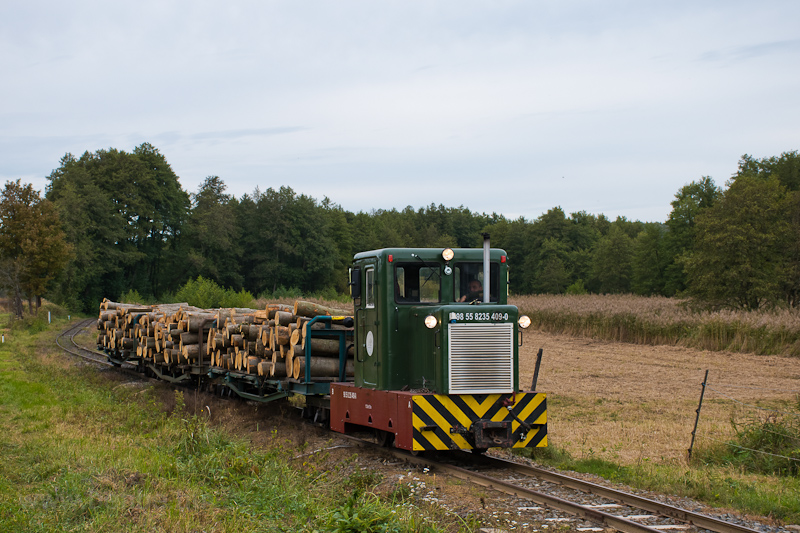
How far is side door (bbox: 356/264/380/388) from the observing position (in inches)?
424

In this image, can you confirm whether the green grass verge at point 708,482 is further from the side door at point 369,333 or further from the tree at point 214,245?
the tree at point 214,245

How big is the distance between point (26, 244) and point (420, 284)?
3783 cm

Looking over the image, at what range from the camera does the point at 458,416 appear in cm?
969

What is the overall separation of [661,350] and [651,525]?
66.6 feet

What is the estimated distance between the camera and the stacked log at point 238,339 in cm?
1313

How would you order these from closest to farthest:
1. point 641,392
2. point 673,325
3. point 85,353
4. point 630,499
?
point 630,499 → point 641,392 → point 673,325 → point 85,353

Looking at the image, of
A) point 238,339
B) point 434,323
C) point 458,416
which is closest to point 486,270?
point 434,323

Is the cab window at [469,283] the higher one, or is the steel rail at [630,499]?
the cab window at [469,283]

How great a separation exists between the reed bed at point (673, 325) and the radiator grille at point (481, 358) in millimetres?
17738

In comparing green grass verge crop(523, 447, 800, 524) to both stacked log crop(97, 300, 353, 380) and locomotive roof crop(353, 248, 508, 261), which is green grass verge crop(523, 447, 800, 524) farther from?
stacked log crop(97, 300, 353, 380)

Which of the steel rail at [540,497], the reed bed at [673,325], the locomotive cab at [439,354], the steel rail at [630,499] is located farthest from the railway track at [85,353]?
the reed bed at [673,325]

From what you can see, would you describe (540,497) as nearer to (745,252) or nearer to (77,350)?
(77,350)

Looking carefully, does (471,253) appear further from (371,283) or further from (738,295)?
(738,295)

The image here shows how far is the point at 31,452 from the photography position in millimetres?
10094
